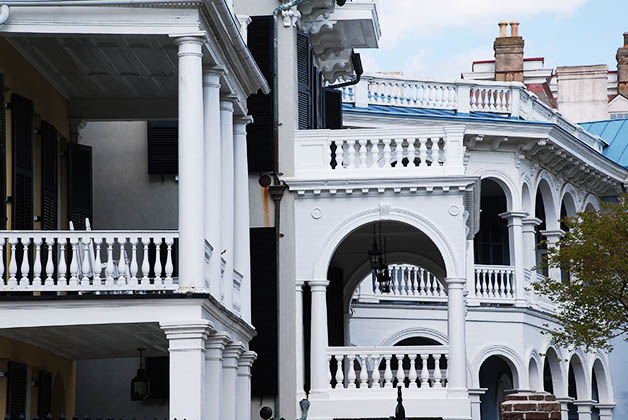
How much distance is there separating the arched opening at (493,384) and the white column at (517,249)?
365 cm

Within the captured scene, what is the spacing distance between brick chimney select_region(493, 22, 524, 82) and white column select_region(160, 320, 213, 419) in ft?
138

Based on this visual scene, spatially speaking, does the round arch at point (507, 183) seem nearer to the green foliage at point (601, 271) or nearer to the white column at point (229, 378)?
the green foliage at point (601, 271)

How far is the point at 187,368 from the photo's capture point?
16.8 meters

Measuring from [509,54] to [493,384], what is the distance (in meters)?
23.7

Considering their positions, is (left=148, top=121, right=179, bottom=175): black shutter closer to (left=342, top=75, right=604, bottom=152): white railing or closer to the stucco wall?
the stucco wall

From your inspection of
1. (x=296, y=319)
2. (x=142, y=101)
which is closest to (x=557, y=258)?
(x=296, y=319)

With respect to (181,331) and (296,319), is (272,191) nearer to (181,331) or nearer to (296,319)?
(296,319)

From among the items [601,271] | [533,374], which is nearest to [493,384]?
[533,374]

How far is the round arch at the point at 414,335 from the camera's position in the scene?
116 feet

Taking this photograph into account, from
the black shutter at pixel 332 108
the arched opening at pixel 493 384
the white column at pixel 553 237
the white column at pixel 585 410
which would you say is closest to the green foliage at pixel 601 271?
the black shutter at pixel 332 108

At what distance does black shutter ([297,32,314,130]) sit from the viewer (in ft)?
85.7

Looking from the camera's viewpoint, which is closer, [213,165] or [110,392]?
[213,165]

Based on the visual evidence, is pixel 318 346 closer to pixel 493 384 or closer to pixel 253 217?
pixel 253 217

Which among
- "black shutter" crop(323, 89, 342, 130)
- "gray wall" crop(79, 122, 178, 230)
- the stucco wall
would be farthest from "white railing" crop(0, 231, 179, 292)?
"black shutter" crop(323, 89, 342, 130)
